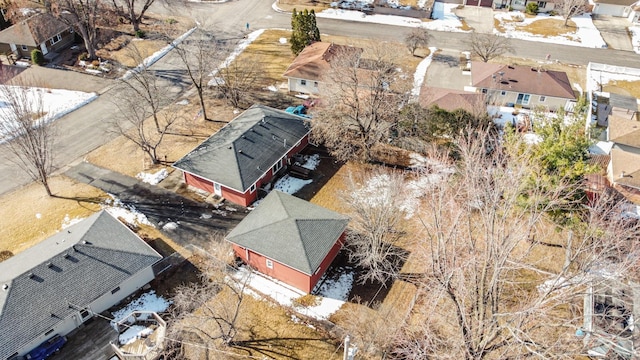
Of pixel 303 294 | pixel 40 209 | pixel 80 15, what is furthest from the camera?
pixel 80 15

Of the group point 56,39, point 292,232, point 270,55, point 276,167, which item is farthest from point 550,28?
point 56,39

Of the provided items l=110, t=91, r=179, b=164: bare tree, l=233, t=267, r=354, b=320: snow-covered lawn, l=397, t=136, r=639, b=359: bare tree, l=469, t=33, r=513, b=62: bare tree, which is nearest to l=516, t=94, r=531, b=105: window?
l=469, t=33, r=513, b=62: bare tree

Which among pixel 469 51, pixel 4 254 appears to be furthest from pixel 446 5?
pixel 4 254

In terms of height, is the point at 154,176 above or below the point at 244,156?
below

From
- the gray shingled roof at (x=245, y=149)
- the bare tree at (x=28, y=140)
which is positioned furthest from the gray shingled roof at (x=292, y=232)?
the bare tree at (x=28, y=140)

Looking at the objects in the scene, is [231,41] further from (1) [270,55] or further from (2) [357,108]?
(2) [357,108]

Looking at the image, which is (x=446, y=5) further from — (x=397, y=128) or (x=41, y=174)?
(x=41, y=174)

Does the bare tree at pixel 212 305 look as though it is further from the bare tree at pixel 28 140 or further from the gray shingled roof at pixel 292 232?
the bare tree at pixel 28 140
